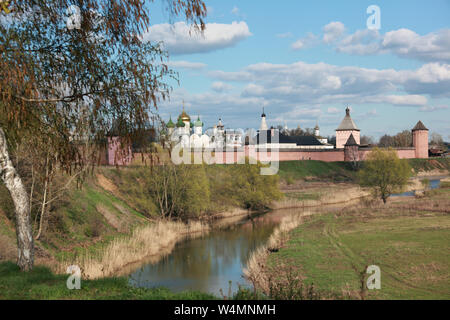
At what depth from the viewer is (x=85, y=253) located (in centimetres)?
1730

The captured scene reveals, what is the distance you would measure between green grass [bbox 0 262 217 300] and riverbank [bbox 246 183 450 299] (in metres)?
1.88

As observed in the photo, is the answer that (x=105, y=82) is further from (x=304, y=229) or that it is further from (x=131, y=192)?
(x=131, y=192)

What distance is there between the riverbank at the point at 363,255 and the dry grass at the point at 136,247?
4.91m

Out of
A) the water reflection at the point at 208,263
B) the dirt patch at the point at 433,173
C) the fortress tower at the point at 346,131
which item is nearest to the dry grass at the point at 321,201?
the water reflection at the point at 208,263

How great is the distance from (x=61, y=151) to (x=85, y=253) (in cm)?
1050

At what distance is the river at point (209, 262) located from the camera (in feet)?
51.4

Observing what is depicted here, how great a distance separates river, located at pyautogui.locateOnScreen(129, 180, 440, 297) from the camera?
51.4 feet

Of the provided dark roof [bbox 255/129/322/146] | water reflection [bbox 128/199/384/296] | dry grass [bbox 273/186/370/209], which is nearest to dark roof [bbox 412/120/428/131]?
dark roof [bbox 255/129/322/146]

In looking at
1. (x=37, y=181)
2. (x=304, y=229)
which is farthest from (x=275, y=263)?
(x=37, y=181)

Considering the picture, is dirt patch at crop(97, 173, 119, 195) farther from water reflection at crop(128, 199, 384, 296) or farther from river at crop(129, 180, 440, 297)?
water reflection at crop(128, 199, 384, 296)

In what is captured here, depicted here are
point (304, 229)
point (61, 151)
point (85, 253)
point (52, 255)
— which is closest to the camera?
point (61, 151)
